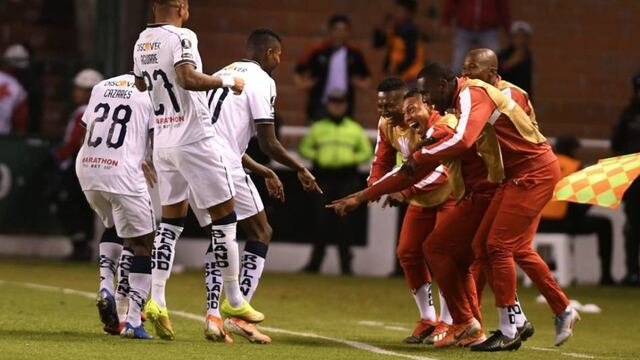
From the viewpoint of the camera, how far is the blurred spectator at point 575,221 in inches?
739

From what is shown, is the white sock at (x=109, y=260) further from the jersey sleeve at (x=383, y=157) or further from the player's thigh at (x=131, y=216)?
the jersey sleeve at (x=383, y=157)

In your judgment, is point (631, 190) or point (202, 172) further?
point (631, 190)

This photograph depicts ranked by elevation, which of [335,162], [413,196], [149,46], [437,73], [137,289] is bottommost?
[335,162]

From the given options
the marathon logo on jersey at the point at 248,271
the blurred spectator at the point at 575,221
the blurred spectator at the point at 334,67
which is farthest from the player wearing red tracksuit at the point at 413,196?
the blurred spectator at the point at 334,67

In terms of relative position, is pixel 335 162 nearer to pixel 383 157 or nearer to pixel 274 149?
pixel 383 157

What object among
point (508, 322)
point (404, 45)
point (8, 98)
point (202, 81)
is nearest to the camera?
point (202, 81)

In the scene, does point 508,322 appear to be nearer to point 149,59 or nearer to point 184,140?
point 184,140

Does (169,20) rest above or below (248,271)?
above

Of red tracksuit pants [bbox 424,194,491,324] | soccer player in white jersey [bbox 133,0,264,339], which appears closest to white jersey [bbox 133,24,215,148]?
soccer player in white jersey [bbox 133,0,264,339]

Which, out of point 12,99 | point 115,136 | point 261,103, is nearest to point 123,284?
point 115,136

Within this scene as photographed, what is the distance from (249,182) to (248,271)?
0.63 m

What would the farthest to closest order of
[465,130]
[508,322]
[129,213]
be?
[129,213] → [508,322] → [465,130]

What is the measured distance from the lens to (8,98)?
2019 cm

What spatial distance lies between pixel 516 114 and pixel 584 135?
11.4 meters
